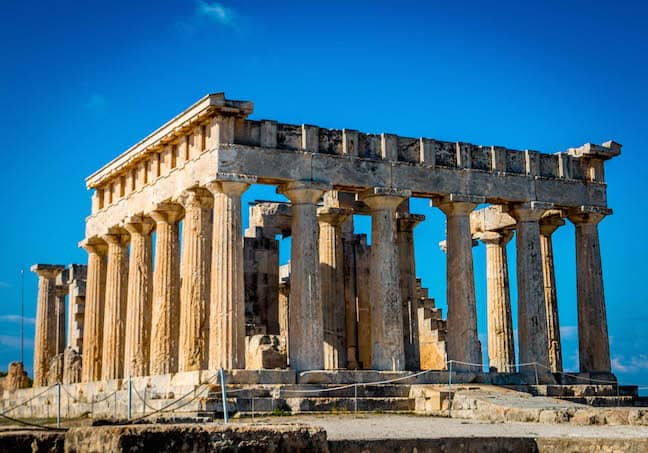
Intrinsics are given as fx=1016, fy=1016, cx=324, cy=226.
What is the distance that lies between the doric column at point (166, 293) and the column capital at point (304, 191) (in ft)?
14.3

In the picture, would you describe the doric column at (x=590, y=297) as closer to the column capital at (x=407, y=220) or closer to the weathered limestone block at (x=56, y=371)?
the column capital at (x=407, y=220)

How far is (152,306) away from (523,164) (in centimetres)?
1278

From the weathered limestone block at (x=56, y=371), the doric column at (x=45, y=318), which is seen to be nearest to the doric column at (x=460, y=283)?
the weathered limestone block at (x=56, y=371)

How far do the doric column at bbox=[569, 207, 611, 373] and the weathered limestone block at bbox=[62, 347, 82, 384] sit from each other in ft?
59.9

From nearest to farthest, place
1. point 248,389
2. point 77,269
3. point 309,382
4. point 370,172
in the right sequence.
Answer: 1. point 248,389
2. point 309,382
3. point 370,172
4. point 77,269

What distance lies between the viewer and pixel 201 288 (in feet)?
94.3

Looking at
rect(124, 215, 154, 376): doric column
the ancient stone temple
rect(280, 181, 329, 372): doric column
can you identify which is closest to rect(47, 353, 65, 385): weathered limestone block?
the ancient stone temple

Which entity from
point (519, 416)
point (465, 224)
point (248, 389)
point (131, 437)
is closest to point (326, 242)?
point (465, 224)

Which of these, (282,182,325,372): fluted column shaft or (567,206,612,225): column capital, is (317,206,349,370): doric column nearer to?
(282,182,325,372): fluted column shaft

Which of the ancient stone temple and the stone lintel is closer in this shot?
the ancient stone temple

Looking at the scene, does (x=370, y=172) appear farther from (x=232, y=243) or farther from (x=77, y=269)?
(x=77, y=269)

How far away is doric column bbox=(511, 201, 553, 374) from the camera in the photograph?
1262 inches

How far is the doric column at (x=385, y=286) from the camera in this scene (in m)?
29.1

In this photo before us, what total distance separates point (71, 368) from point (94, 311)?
3.72 meters
